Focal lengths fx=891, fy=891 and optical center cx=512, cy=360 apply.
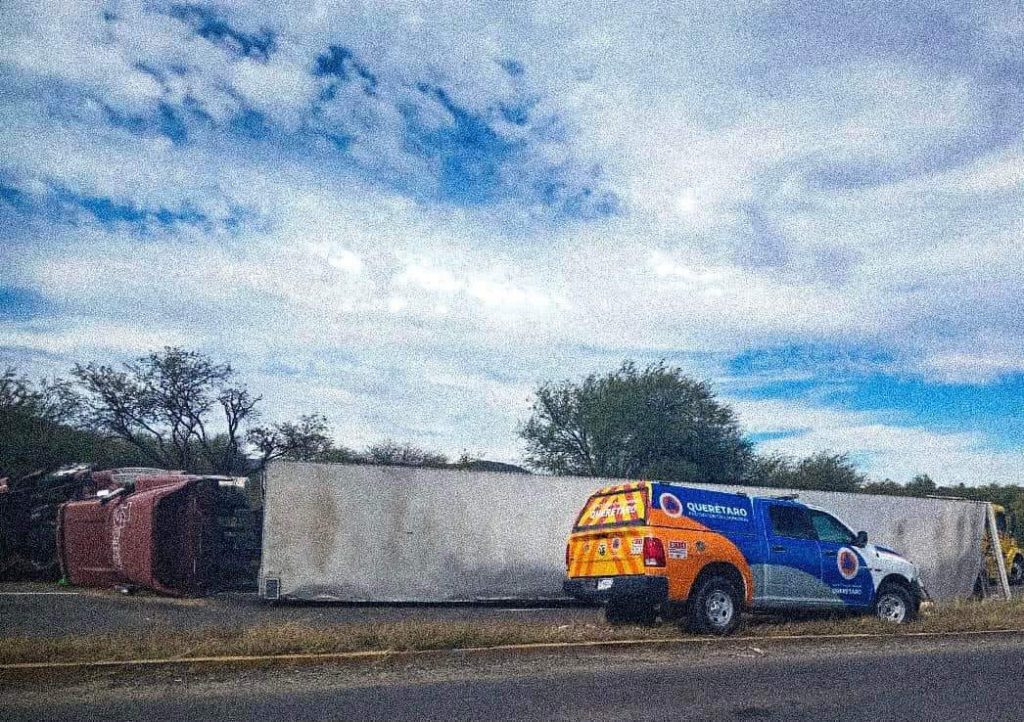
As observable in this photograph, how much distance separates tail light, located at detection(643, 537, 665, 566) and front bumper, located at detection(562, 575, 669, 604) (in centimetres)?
19

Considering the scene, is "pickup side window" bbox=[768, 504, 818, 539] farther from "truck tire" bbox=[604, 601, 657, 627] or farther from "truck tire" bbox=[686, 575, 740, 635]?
"truck tire" bbox=[604, 601, 657, 627]

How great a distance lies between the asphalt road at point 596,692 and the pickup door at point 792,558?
6.80 feet

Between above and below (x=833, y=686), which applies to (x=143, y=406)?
above

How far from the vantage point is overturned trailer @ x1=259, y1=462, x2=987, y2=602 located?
15203 mm

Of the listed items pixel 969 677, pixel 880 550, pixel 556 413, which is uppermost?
pixel 556 413

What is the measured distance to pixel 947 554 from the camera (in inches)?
819

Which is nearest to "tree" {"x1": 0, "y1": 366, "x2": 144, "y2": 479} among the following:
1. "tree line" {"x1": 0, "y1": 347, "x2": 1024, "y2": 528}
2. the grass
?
"tree line" {"x1": 0, "y1": 347, "x2": 1024, "y2": 528}

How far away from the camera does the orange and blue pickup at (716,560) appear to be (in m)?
11.0

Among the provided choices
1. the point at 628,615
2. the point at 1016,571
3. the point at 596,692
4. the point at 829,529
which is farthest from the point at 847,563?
the point at 1016,571

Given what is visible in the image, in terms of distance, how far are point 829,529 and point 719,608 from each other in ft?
8.35

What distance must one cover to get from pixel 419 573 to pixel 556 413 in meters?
21.9

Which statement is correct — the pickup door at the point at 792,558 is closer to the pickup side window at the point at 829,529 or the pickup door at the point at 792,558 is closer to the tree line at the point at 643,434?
the pickup side window at the point at 829,529

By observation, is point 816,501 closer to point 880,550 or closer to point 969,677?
point 880,550

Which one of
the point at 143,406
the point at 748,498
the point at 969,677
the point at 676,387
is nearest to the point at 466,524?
the point at 748,498
